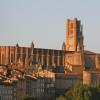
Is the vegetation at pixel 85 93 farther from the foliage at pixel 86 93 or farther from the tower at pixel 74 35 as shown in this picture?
the tower at pixel 74 35

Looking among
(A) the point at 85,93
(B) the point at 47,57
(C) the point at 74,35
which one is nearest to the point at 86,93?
(A) the point at 85,93

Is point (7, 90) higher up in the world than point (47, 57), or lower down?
lower down

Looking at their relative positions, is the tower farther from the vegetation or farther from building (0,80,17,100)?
the vegetation

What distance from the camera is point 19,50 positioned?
273 ft

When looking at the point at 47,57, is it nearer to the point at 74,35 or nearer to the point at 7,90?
the point at 74,35

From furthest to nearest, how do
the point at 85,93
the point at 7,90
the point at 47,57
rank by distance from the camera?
the point at 47,57, the point at 7,90, the point at 85,93

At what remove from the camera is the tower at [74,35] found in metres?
90.6

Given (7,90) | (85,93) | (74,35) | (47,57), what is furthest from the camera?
(74,35)

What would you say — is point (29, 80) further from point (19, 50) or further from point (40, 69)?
point (19, 50)

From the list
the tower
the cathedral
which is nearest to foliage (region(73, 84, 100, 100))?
the cathedral

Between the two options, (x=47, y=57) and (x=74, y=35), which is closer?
(x=47, y=57)

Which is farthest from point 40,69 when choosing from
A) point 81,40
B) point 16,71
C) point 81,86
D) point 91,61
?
point 81,86

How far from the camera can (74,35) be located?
92625 mm

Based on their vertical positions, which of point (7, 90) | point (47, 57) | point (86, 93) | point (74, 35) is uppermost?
point (74, 35)
